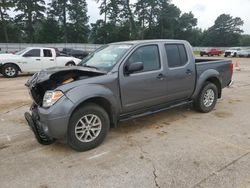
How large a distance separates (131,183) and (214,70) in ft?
13.5

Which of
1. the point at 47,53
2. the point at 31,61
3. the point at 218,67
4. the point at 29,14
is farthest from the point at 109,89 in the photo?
the point at 29,14

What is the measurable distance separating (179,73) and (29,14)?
53589mm

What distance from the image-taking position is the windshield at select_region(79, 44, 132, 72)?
4789mm

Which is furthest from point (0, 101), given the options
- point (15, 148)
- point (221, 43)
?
point (221, 43)

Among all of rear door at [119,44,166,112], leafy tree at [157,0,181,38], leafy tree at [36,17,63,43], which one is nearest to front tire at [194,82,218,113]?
rear door at [119,44,166,112]

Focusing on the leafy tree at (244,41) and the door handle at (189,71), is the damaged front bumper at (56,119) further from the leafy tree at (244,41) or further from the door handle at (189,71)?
the leafy tree at (244,41)

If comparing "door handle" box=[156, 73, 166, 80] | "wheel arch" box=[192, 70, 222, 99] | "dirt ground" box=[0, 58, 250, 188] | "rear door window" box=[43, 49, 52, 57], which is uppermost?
"rear door window" box=[43, 49, 52, 57]

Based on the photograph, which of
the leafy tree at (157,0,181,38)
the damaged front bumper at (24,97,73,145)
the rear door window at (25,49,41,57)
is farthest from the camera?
the leafy tree at (157,0,181,38)

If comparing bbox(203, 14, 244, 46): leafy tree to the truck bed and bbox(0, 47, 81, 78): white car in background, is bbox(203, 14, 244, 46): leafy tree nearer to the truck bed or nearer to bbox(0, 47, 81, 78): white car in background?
bbox(0, 47, 81, 78): white car in background

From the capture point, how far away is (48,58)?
47.7ft

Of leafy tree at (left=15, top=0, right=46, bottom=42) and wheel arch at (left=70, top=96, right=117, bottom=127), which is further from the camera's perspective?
leafy tree at (left=15, top=0, right=46, bottom=42)

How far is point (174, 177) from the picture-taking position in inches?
136

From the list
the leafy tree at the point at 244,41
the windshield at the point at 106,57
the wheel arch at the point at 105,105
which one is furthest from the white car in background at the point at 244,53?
the leafy tree at the point at 244,41

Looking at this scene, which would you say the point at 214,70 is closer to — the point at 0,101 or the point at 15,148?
the point at 15,148
